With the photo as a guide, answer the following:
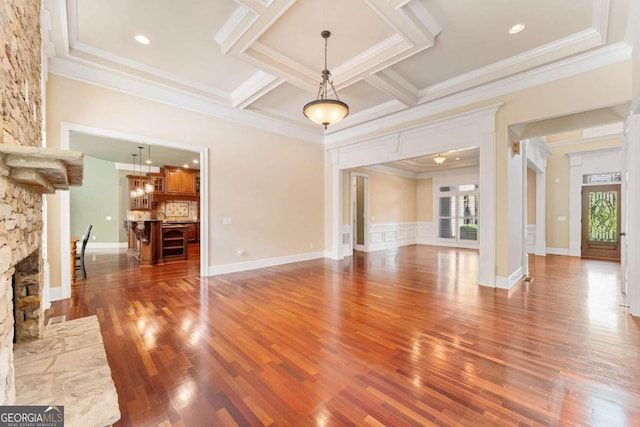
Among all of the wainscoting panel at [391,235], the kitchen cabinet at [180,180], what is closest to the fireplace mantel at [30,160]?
the wainscoting panel at [391,235]

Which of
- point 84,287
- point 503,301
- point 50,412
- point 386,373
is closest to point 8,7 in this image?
point 50,412

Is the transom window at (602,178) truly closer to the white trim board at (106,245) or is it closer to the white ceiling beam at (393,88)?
the white ceiling beam at (393,88)

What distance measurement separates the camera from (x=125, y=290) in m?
4.34

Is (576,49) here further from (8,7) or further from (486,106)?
(8,7)

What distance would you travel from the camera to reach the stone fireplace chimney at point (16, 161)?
124 centimetres

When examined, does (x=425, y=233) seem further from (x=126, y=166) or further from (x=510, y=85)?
(x=126, y=166)

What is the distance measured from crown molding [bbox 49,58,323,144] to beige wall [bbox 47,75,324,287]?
3.9 inches

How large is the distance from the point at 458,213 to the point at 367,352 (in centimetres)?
901

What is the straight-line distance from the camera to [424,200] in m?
11.0

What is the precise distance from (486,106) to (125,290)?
266 inches

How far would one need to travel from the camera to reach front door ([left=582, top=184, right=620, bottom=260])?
23.5ft

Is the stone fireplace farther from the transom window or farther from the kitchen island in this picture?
the transom window

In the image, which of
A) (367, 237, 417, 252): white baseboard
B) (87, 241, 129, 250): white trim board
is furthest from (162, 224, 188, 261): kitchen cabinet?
(367, 237, 417, 252): white baseboard

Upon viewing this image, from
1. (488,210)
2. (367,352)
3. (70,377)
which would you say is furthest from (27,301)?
(488,210)
